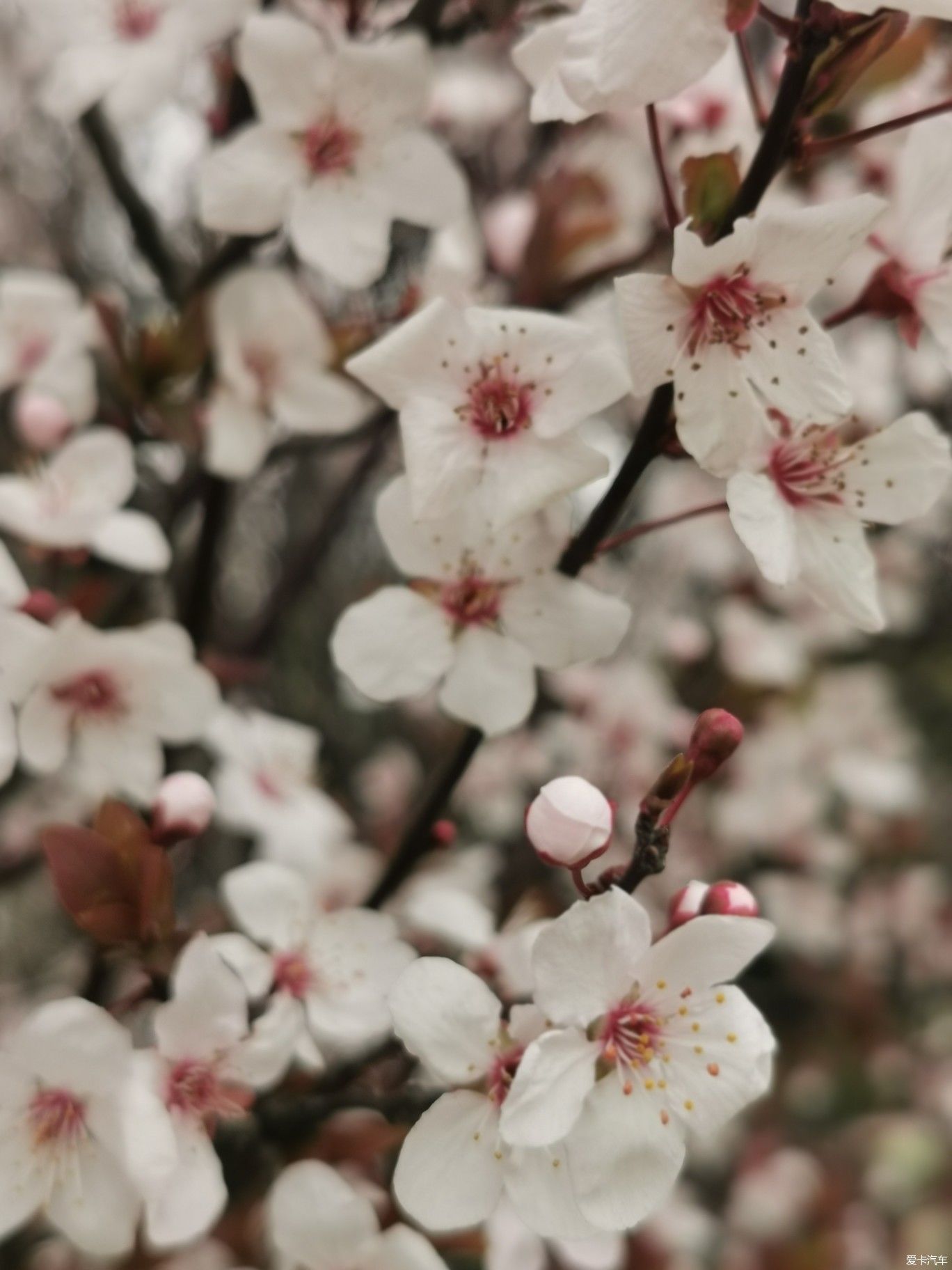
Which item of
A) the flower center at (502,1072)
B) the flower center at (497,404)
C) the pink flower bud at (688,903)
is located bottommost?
the flower center at (502,1072)

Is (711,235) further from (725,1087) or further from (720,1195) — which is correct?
(720,1195)

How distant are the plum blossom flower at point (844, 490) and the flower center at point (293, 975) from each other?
46 cm

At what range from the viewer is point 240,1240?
1.11 m

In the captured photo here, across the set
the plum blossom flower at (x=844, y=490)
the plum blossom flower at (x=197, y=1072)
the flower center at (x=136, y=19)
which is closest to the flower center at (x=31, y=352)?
the flower center at (x=136, y=19)

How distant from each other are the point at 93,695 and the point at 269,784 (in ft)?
1.11

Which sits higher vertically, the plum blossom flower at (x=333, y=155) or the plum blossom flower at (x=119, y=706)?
the plum blossom flower at (x=333, y=155)

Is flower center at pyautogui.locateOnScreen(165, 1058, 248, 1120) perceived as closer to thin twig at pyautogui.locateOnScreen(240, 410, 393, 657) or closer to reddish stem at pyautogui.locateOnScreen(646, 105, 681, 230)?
reddish stem at pyautogui.locateOnScreen(646, 105, 681, 230)

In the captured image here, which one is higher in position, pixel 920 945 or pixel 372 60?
pixel 372 60

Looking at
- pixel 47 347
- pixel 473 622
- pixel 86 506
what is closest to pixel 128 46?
pixel 47 347

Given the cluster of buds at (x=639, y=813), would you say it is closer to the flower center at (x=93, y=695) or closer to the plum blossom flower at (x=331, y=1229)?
the plum blossom flower at (x=331, y=1229)

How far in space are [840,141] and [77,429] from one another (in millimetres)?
794

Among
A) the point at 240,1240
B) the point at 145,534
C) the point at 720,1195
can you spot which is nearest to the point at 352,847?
the point at 240,1240

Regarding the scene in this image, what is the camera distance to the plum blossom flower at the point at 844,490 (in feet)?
2.34

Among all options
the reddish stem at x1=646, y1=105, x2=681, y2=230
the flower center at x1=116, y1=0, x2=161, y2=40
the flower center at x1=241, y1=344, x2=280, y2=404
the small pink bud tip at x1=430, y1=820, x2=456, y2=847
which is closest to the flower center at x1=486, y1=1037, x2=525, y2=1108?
the small pink bud tip at x1=430, y1=820, x2=456, y2=847
